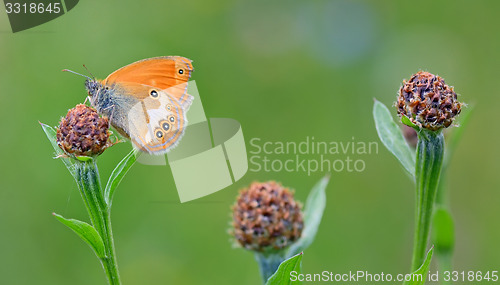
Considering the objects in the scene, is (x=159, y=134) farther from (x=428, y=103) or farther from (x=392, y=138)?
(x=428, y=103)

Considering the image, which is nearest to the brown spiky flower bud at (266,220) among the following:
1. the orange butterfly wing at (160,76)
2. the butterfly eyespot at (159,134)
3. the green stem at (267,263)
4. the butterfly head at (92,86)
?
the green stem at (267,263)

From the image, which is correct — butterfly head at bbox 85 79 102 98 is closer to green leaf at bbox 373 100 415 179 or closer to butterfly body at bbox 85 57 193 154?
butterfly body at bbox 85 57 193 154

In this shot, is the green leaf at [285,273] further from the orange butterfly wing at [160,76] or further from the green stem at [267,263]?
the orange butterfly wing at [160,76]

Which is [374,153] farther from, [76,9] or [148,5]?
[76,9]

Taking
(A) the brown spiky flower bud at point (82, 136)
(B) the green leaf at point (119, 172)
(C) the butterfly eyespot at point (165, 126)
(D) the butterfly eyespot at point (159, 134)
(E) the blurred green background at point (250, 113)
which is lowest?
(E) the blurred green background at point (250, 113)

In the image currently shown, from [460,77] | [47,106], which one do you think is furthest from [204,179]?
[460,77]

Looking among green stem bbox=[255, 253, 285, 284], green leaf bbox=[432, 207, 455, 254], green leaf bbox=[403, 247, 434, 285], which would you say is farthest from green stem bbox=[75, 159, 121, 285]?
green leaf bbox=[432, 207, 455, 254]

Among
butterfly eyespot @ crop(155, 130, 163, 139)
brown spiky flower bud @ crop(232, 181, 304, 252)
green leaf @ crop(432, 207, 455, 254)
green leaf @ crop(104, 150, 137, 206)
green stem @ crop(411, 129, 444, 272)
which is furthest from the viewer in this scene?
butterfly eyespot @ crop(155, 130, 163, 139)
